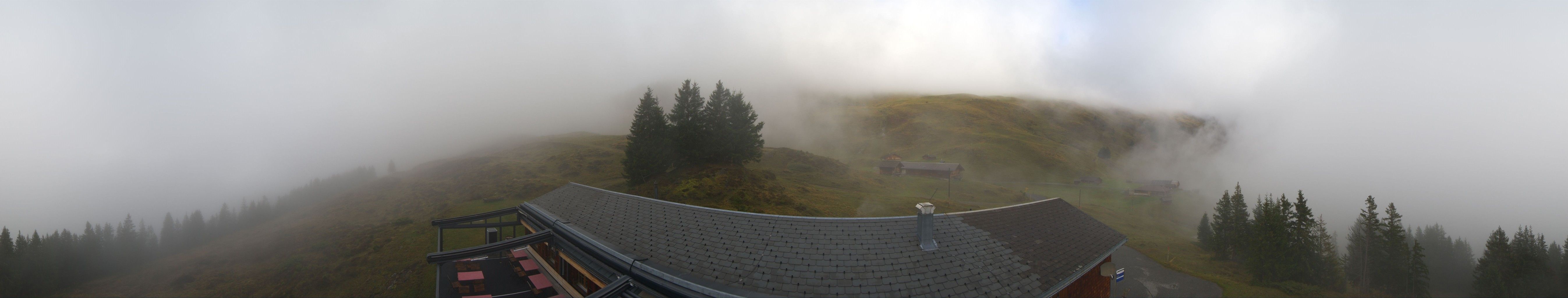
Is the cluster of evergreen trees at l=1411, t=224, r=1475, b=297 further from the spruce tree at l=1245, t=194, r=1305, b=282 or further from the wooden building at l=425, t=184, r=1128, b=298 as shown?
the wooden building at l=425, t=184, r=1128, b=298

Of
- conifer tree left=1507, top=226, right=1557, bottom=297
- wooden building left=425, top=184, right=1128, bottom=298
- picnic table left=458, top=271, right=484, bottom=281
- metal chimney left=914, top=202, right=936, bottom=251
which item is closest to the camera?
wooden building left=425, top=184, right=1128, bottom=298

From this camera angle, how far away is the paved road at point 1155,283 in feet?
118

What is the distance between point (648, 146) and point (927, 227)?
46450mm

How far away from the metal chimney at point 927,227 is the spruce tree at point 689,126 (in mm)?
45381

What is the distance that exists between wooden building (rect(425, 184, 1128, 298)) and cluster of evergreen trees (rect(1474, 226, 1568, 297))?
57.4 metres

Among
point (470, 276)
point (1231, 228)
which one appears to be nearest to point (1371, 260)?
point (1231, 228)

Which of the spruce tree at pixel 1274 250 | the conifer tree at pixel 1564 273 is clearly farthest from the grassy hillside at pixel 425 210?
the conifer tree at pixel 1564 273

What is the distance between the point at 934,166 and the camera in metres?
94.6

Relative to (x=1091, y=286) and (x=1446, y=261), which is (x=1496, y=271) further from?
(x=1091, y=286)

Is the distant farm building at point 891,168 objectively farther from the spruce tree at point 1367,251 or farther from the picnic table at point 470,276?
the picnic table at point 470,276

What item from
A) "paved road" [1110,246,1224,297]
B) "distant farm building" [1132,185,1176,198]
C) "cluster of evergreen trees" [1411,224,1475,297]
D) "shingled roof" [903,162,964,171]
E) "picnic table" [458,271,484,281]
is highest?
"shingled roof" [903,162,964,171]

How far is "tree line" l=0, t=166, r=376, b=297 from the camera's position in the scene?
5997 centimetres

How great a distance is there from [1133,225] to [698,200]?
215 feet

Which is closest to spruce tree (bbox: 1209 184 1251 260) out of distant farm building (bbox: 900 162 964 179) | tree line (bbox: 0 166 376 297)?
distant farm building (bbox: 900 162 964 179)
